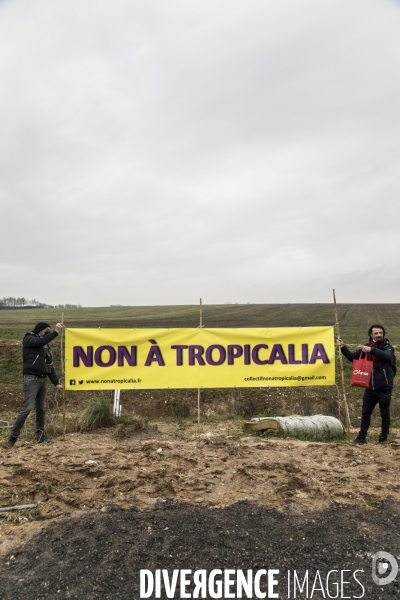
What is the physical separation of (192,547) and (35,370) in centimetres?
446

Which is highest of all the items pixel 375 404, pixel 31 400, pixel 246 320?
pixel 246 320

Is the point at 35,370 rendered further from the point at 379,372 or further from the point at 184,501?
the point at 379,372

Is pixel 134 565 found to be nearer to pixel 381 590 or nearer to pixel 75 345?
pixel 381 590

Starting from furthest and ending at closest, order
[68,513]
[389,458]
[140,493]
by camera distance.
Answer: [389,458], [140,493], [68,513]

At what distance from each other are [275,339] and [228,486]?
124 inches

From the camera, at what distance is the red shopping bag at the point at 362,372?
704cm

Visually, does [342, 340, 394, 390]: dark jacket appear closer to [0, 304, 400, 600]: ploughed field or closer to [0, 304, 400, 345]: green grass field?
[0, 304, 400, 600]: ploughed field

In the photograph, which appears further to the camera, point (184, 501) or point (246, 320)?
point (246, 320)

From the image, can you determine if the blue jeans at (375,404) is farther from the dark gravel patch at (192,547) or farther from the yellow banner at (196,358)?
the dark gravel patch at (192,547)

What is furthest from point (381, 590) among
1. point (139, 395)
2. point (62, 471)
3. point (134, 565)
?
point (139, 395)

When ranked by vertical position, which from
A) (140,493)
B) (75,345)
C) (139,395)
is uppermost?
(75,345)

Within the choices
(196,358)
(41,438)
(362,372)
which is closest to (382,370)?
(362,372)

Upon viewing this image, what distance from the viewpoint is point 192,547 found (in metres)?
3.69

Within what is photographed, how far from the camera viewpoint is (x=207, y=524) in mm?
4074
